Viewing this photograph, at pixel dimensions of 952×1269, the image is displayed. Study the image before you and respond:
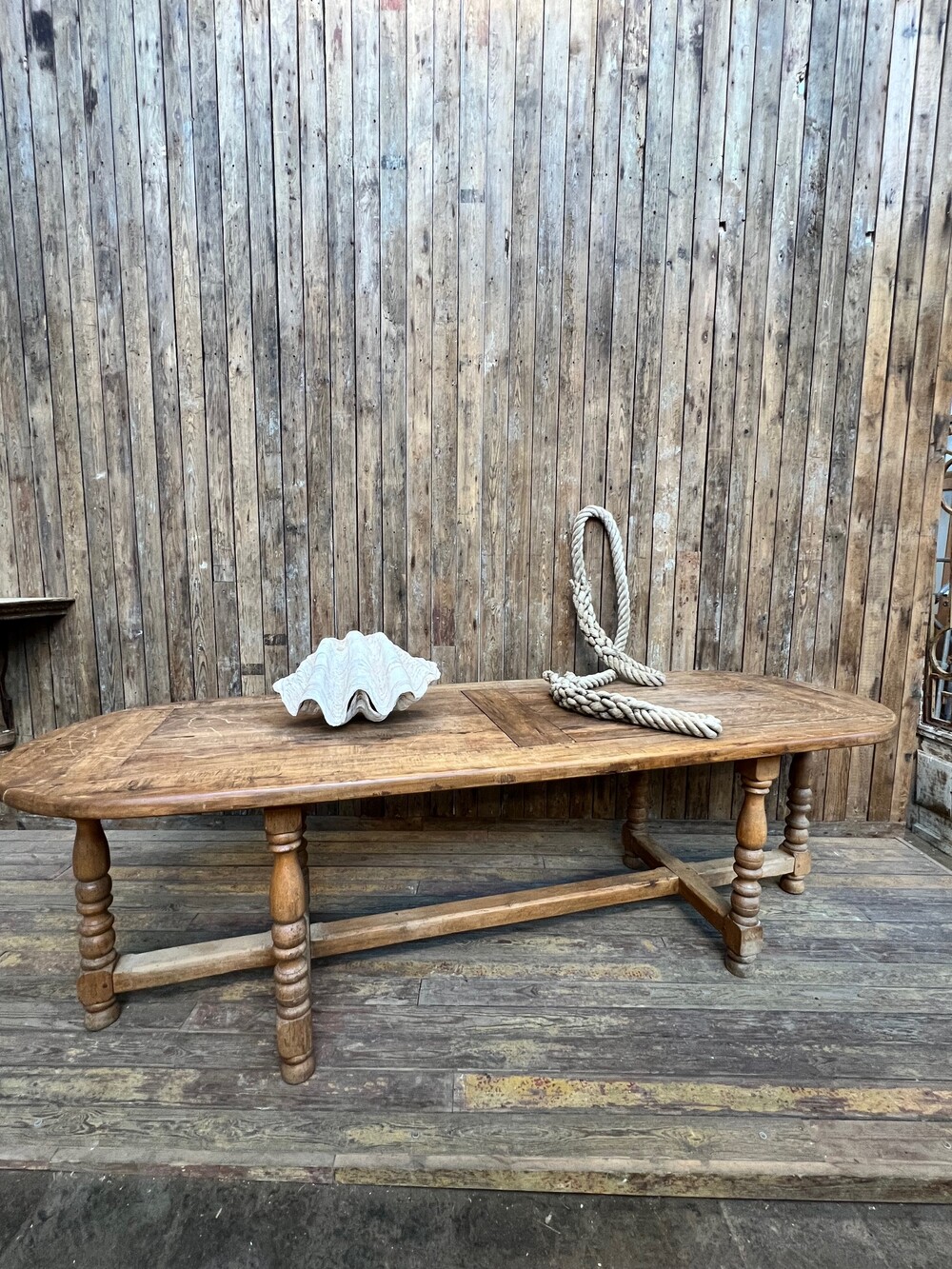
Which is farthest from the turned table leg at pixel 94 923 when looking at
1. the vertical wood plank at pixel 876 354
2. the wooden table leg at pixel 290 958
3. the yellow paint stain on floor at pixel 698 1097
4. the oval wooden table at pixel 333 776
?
the vertical wood plank at pixel 876 354

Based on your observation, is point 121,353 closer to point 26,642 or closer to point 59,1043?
point 26,642

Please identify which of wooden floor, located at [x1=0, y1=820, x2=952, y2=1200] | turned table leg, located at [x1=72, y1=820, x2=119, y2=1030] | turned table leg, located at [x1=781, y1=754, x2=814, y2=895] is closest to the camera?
wooden floor, located at [x1=0, y1=820, x2=952, y2=1200]

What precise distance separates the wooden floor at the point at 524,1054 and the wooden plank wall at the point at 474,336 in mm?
796

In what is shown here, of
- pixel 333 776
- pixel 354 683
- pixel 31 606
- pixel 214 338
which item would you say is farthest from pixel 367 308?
pixel 333 776

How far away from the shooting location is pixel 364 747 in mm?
1380

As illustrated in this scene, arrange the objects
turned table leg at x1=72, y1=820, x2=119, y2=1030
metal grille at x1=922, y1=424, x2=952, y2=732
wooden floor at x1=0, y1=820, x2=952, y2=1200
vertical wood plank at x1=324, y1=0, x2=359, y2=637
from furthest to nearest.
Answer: metal grille at x1=922, y1=424, x2=952, y2=732, vertical wood plank at x1=324, y1=0, x2=359, y2=637, turned table leg at x1=72, y1=820, x2=119, y2=1030, wooden floor at x1=0, y1=820, x2=952, y2=1200

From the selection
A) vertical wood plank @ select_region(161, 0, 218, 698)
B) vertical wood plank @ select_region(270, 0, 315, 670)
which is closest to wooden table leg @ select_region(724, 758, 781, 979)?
vertical wood plank @ select_region(270, 0, 315, 670)

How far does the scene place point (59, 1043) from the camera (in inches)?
53.4

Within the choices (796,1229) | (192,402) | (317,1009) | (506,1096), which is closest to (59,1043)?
(317,1009)

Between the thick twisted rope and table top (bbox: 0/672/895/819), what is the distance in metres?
0.04

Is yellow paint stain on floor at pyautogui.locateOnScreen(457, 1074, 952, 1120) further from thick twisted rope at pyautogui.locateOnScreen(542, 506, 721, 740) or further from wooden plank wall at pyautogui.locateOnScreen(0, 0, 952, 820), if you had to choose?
wooden plank wall at pyautogui.locateOnScreen(0, 0, 952, 820)

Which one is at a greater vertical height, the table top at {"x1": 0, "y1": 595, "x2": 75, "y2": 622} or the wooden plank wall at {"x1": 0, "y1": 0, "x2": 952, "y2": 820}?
the wooden plank wall at {"x1": 0, "y1": 0, "x2": 952, "y2": 820}

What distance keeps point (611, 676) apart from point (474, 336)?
1.38 meters

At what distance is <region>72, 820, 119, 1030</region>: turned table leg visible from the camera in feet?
4.43
